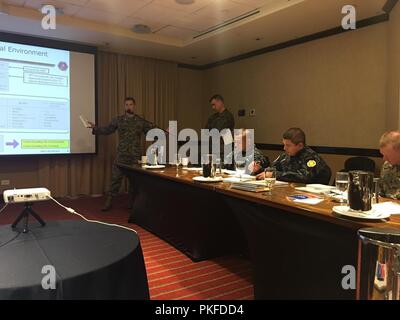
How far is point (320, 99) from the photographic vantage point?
447 centimetres

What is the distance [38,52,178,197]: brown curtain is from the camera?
529 centimetres

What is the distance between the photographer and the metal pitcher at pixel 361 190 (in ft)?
4.59

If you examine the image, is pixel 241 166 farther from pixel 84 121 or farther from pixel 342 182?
pixel 84 121

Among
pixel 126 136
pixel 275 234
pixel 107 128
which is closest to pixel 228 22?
pixel 126 136

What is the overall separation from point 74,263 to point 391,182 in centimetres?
198

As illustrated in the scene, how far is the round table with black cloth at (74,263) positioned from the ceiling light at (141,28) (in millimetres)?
3663

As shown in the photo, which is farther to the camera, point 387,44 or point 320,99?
point 320,99

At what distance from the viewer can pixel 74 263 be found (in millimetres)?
1151

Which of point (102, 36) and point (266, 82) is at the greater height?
point (102, 36)

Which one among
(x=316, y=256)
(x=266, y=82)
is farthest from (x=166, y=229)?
(x=266, y=82)
